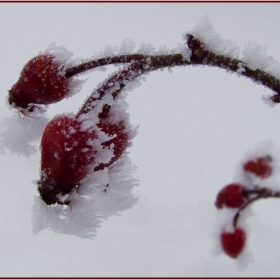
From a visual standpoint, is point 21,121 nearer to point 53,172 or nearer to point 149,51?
point 53,172

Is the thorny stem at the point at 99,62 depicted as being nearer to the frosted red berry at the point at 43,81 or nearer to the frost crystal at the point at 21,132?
the frosted red berry at the point at 43,81

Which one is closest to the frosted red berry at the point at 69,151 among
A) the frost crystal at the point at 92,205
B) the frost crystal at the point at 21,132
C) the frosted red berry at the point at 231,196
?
the frost crystal at the point at 92,205

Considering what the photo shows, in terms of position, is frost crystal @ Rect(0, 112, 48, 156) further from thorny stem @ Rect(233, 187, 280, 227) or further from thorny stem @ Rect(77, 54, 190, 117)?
thorny stem @ Rect(233, 187, 280, 227)

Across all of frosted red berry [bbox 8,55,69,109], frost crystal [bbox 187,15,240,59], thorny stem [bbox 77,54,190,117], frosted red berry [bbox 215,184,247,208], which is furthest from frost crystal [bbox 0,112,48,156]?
frosted red berry [bbox 215,184,247,208]

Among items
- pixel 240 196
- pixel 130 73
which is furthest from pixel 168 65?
pixel 240 196

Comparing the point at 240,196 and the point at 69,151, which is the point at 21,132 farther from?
the point at 240,196

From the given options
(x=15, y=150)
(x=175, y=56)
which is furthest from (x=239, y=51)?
(x=15, y=150)
